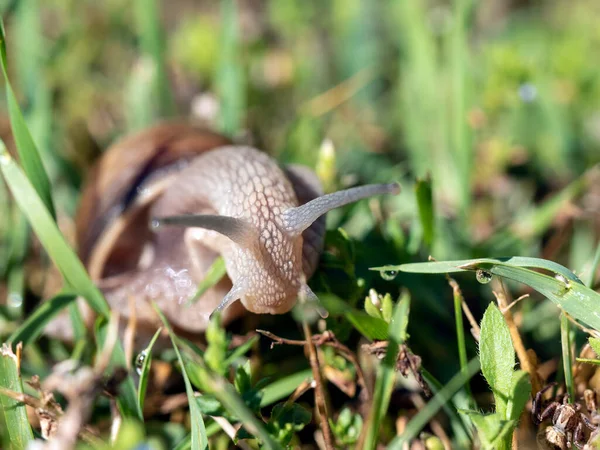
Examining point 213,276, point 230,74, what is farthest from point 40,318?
point 230,74

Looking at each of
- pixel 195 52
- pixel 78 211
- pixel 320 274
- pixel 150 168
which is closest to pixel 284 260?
pixel 320 274

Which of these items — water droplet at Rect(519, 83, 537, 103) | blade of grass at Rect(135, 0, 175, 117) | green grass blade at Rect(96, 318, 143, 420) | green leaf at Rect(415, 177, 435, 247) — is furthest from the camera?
blade of grass at Rect(135, 0, 175, 117)

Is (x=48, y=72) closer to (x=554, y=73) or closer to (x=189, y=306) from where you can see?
(x=189, y=306)

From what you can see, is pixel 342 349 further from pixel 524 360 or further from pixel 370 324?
pixel 524 360

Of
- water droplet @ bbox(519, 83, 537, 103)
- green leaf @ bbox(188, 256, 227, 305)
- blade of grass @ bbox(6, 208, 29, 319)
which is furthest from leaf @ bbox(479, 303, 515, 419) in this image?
water droplet @ bbox(519, 83, 537, 103)

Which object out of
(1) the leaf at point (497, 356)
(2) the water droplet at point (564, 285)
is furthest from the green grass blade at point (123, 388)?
(2) the water droplet at point (564, 285)

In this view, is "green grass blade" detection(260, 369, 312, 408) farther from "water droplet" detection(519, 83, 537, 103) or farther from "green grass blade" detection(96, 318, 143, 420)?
"water droplet" detection(519, 83, 537, 103)

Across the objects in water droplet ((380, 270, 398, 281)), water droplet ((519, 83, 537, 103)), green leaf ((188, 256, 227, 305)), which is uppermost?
green leaf ((188, 256, 227, 305))
